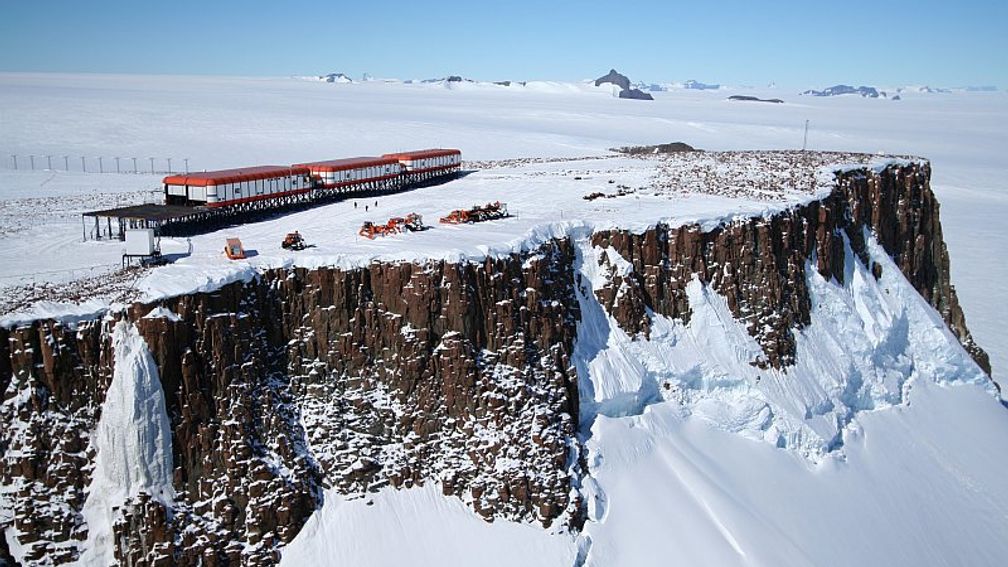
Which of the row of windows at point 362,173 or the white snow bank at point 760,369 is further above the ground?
the row of windows at point 362,173

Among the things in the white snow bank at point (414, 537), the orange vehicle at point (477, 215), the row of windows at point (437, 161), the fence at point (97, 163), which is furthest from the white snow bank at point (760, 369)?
the fence at point (97, 163)

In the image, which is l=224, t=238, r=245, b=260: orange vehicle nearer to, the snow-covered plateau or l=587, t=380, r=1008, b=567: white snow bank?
the snow-covered plateau

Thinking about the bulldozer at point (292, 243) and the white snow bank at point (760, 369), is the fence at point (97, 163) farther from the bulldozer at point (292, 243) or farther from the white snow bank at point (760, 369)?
the white snow bank at point (760, 369)

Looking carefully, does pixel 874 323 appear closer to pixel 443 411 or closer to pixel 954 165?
pixel 443 411

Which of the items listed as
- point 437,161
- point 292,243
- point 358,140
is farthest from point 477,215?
point 358,140

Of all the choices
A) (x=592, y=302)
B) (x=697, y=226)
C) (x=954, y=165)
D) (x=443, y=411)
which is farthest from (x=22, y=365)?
(x=954, y=165)

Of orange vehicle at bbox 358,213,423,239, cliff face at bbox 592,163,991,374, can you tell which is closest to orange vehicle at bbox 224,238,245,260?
orange vehicle at bbox 358,213,423,239
